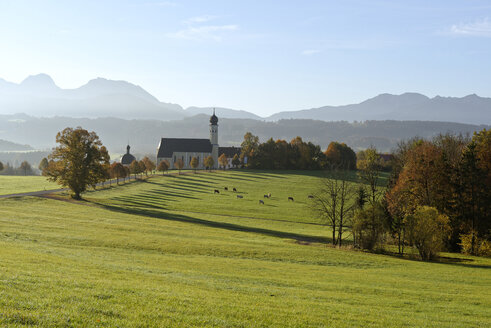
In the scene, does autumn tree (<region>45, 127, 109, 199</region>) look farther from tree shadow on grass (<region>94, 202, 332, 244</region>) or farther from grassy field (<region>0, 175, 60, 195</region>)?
grassy field (<region>0, 175, 60, 195</region>)

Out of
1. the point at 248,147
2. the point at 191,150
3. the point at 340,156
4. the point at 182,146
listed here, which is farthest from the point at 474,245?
the point at 182,146

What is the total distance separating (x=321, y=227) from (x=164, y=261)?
37.5m

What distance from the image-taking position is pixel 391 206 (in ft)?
171

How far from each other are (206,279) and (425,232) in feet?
91.5

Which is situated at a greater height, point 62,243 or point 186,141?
point 186,141

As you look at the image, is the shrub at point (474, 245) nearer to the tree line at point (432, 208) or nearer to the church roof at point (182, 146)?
the tree line at point (432, 208)

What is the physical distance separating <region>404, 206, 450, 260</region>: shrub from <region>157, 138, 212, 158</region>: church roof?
145158 mm

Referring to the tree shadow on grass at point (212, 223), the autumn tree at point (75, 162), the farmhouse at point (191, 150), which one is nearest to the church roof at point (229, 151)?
the farmhouse at point (191, 150)

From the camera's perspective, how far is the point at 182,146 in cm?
18275

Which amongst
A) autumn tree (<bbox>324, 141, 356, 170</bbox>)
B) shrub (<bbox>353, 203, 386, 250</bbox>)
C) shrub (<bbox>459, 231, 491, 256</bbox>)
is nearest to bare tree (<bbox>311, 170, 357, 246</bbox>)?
shrub (<bbox>353, 203, 386, 250</bbox>)

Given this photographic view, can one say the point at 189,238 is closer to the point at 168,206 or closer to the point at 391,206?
the point at 391,206

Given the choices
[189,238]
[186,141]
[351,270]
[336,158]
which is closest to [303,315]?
[351,270]

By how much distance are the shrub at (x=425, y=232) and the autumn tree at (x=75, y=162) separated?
54965 mm

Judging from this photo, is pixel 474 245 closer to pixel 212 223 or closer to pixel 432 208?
pixel 432 208
